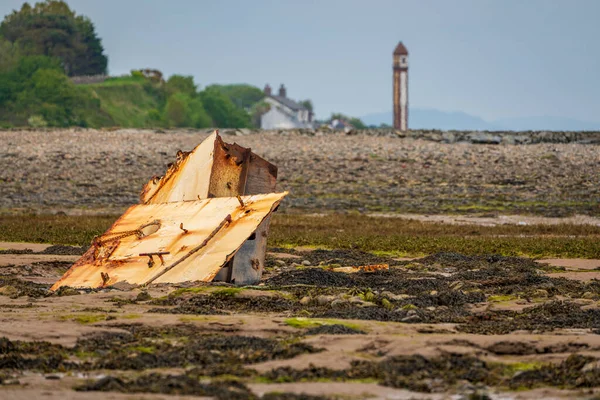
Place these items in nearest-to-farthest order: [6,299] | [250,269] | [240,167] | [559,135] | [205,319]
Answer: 1. [205,319]
2. [6,299]
3. [250,269]
4. [240,167]
5. [559,135]

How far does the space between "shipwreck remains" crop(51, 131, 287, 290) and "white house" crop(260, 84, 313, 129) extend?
10408 cm

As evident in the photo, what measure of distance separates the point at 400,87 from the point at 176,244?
91741 millimetres

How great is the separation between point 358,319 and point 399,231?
34.7ft

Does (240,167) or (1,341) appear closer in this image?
(1,341)

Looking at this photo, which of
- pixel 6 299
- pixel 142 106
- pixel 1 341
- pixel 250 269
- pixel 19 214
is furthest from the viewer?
pixel 142 106

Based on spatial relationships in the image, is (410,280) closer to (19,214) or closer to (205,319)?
(205,319)

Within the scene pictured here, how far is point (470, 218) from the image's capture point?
930 inches

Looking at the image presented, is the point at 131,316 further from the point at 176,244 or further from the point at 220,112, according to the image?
the point at 220,112

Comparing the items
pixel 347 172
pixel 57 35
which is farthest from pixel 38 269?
pixel 57 35

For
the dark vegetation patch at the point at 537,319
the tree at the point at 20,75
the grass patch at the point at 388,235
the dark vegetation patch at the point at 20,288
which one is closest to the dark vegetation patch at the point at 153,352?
the dark vegetation patch at the point at 537,319

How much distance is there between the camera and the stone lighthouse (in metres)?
100

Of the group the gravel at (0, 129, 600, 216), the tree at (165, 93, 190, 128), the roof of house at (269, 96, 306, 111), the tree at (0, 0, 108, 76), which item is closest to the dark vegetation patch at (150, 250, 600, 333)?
the gravel at (0, 129, 600, 216)

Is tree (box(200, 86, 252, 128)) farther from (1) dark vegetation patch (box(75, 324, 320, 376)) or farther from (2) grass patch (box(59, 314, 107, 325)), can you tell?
(1) dark vegetation patch (box(75, 324, 320, 376))

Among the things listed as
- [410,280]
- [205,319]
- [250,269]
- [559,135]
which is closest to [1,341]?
[205,319]
